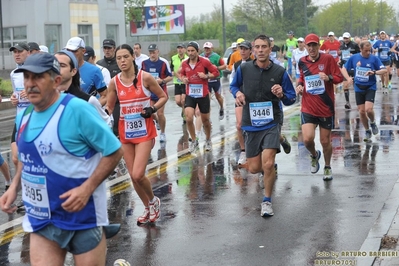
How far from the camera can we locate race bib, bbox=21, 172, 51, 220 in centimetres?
463

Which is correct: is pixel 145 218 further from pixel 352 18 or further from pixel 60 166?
pixel 352 18

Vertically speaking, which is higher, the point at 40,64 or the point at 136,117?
the point at 40,64

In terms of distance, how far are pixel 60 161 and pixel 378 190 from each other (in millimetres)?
6068

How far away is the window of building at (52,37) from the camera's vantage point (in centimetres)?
4522

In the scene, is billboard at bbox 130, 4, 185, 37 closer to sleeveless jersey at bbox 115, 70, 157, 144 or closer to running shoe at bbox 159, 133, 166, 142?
running shoe at bbox 159, 133, 166, 142

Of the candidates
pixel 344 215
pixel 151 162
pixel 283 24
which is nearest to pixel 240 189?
pixel 344 215

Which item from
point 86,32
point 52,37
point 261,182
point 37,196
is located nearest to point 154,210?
point 261,182

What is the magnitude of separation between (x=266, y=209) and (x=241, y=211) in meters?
0.42

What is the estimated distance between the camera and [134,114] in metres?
8.63

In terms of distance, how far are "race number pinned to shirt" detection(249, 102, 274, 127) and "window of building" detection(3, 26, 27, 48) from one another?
3749 cm

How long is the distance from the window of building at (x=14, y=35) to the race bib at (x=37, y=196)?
136 feet

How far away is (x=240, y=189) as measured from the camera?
10.3m

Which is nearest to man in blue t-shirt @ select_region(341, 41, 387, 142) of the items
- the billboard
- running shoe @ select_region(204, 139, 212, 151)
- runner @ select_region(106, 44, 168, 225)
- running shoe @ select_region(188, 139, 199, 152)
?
running shoe @ select_region(204, 139, 212, 151)

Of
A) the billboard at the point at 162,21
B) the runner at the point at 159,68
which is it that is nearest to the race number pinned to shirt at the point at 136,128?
the runner at the point at 159,68
